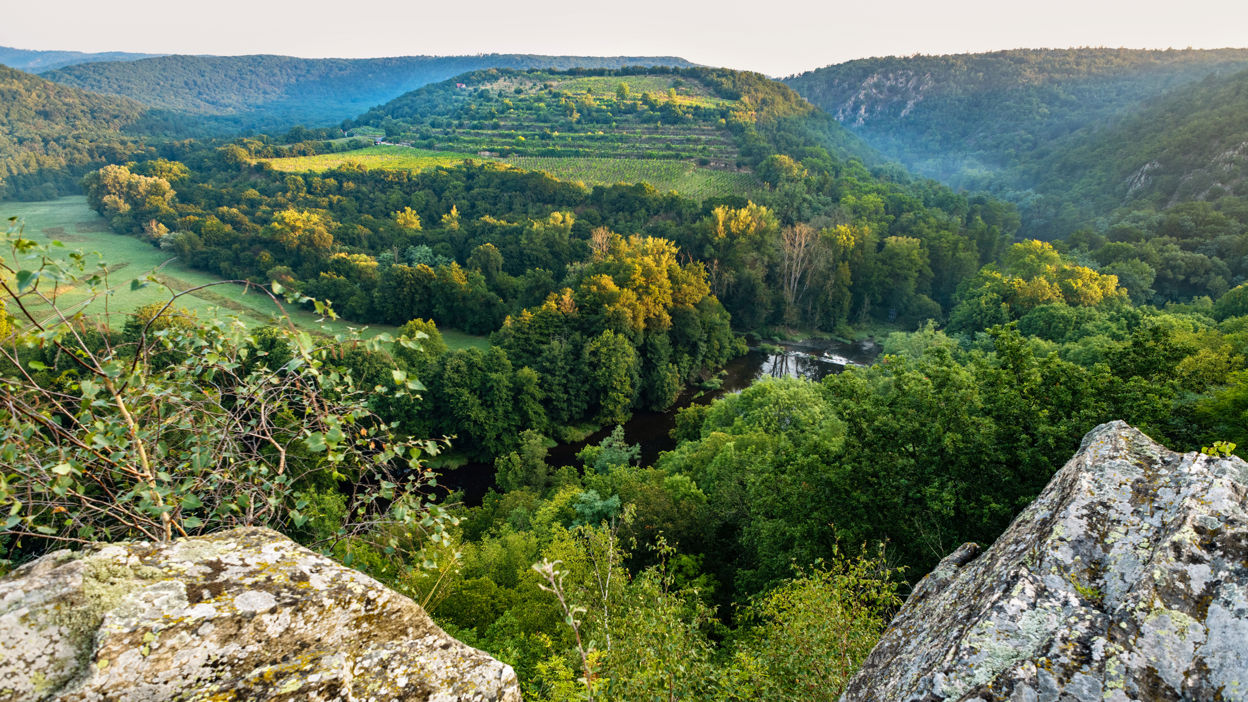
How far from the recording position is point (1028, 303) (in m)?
46.7

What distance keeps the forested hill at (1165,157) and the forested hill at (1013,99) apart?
1486 cm

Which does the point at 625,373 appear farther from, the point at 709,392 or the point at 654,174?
the point at 654,174

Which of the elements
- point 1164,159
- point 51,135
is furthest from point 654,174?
point 51,135

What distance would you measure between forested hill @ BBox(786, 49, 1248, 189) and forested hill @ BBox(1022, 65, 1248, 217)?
14856 millimetres

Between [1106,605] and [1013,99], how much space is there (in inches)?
7826

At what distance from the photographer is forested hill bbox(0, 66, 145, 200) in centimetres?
10869

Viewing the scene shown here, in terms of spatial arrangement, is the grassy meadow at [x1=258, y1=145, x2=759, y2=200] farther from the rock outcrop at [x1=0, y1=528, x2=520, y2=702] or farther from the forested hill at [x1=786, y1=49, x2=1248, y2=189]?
the rock outcrop at [x1=0, y1=528, x2=520, y2=702]

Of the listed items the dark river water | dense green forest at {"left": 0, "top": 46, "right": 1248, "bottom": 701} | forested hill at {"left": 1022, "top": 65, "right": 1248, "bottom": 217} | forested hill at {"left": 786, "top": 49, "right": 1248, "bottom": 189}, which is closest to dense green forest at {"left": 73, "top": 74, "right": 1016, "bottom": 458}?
dense green forest at {"left": 0, "top": 46, "right": 1248, "bottom": 701}

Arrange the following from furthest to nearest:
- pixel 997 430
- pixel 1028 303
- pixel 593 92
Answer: pixel 593 92 → pixel 1028 303 → pixel 997 430

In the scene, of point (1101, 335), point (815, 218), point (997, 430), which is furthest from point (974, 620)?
point (815, 218)

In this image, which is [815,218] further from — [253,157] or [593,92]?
[253,157]

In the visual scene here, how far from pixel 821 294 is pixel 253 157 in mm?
109647

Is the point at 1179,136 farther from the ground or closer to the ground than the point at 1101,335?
farther from the ground

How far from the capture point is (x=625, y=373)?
44.6 meters
